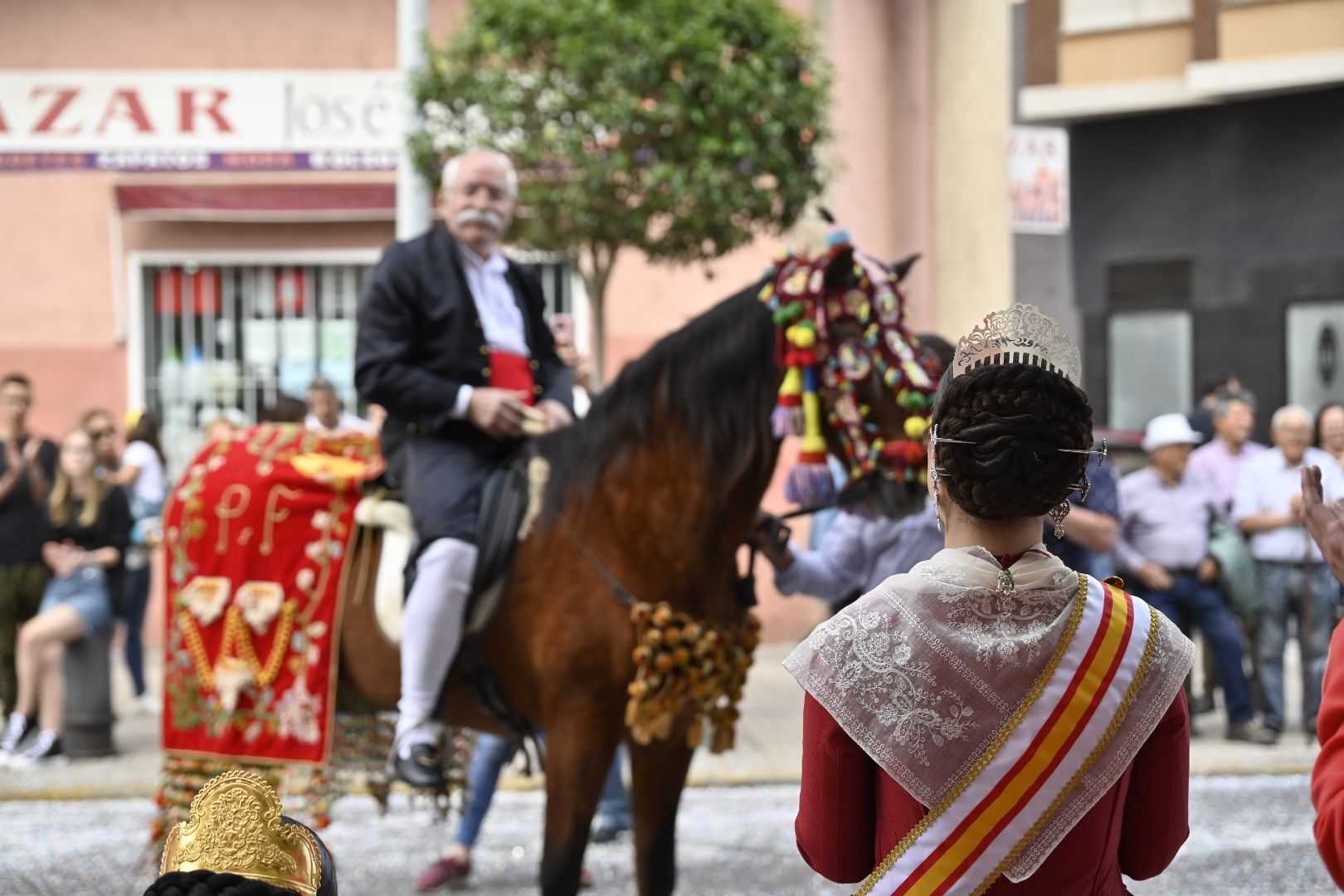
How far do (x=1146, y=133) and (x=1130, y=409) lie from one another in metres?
3.38

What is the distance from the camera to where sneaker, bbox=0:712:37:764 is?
937 cm

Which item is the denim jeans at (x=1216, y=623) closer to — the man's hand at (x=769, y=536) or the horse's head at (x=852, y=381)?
the man's hand at (x=769, y=536)

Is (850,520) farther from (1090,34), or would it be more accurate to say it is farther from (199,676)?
(1090,34)

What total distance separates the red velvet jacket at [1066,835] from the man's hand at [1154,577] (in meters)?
7.55

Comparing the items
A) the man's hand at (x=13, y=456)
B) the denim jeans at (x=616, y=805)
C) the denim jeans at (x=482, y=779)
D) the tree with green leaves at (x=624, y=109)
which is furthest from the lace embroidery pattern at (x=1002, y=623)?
the man's hand at (x=13, y=456)

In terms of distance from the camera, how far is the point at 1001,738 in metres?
2.22

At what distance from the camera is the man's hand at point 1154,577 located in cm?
964

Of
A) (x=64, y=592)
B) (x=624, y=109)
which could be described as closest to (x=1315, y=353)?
(x=624, y=109)

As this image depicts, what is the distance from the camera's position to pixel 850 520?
5414 mm

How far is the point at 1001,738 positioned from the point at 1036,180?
48.1ft

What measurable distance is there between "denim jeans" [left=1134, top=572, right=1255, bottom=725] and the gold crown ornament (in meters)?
8.69

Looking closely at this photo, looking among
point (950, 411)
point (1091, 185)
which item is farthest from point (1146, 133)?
point (950, 411)

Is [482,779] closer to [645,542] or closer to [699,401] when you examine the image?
[645,542]

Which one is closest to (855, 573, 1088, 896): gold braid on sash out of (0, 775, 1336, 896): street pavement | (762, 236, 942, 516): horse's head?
(762, 236, 942, 516): horse's head
